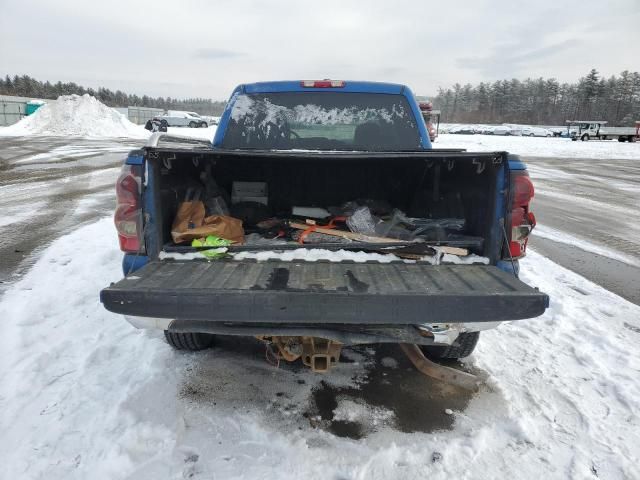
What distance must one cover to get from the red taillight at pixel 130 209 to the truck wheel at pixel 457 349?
2.22 meters

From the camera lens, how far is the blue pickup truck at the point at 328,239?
2213mm

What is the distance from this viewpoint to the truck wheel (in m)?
3.04

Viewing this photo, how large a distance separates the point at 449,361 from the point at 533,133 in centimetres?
7267

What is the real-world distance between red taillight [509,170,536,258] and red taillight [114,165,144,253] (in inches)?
89.9

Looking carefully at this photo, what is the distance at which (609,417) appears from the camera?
2682mm

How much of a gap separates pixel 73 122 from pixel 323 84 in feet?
124

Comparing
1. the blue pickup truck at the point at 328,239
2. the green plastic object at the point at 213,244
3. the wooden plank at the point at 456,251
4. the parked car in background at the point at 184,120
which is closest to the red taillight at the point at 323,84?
the blue pickup truck at the point at 328,239

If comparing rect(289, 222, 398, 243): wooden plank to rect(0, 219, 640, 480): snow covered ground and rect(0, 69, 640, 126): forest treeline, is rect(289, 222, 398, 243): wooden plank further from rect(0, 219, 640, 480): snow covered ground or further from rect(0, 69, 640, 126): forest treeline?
rect(0, 69, 640, 126): forest treeline

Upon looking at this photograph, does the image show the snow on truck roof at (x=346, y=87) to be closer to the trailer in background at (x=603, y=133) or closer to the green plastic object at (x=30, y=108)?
the trailer in background at (x=603, y=133)

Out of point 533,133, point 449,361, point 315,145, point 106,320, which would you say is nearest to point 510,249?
point 449,361

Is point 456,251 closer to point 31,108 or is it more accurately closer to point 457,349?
point 457,349

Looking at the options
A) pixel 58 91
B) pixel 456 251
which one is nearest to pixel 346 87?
pixel 456 251

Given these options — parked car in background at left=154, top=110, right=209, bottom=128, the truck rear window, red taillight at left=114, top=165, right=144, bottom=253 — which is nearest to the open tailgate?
Answer: red taillight at left=114, top=165, right=144, bottom=253

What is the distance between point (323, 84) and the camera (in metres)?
4.06
